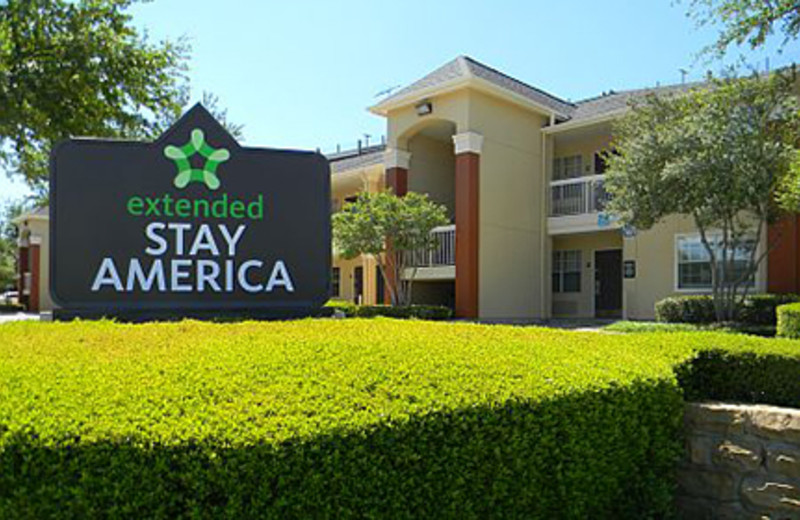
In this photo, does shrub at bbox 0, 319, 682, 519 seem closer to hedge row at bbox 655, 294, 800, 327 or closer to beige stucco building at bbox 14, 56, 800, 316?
hedge row at bbox 655, 294, 800, 327

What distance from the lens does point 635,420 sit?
4.07m

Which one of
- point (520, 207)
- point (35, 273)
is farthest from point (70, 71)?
point (35, 273)

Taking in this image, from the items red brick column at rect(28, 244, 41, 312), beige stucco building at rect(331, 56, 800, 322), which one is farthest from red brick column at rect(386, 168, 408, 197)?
red brick column at rect(28, 244, 41, 312)

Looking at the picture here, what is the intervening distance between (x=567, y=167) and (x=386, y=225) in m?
7.02

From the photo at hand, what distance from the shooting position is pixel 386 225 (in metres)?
17.0

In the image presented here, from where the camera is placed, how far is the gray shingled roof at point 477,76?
60.8ft

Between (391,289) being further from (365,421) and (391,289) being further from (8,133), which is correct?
(365,421)

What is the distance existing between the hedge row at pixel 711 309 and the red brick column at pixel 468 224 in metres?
4.53

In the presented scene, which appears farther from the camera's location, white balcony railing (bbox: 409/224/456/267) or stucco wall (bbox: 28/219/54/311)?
stucco wall (bbox: 28/219/54/311)

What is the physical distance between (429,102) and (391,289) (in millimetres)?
5118

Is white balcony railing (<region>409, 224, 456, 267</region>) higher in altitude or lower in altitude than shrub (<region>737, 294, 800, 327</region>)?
higher

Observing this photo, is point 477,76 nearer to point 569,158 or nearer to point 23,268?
point 569,158

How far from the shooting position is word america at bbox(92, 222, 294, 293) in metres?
6.62

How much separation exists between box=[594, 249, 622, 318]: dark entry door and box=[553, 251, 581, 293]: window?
1.82 feet
